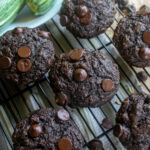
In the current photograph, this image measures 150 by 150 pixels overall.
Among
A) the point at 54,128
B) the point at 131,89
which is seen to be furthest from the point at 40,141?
the point at 131,89

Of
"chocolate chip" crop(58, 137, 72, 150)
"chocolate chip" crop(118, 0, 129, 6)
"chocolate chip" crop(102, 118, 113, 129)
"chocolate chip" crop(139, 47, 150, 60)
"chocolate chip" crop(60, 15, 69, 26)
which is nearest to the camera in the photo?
"chocolate chip" crop(58, 137, 72, 150)

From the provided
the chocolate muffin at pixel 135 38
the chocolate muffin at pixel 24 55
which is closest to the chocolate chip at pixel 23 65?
the chocolate muffin at pixel 24 55

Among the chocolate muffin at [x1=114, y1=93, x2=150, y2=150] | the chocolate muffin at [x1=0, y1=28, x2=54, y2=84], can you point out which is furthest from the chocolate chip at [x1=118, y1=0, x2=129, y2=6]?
the chocolate muffin at [x1=114, y1=93, x2=150, y2=150]

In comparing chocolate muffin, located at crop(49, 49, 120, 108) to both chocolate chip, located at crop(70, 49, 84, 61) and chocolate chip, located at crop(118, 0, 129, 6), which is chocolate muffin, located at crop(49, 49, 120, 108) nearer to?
Answer: chocolate chip, located at crop(70, 49, 84, 61)

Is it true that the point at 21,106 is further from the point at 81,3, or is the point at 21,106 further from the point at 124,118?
the point at 81,3

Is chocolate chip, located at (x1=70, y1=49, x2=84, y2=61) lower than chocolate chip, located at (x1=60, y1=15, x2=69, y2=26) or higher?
lower

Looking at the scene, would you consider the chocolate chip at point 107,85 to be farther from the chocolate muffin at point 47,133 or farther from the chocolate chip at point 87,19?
the chocolate chip at point 87,19
